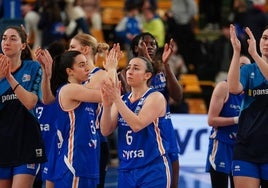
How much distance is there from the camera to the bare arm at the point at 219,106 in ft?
32.6

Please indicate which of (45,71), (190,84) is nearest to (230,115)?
(45,71)

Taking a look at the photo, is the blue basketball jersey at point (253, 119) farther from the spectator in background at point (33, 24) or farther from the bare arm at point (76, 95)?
the spectator in background at point (33, 24)

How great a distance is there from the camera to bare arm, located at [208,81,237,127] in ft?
32.6

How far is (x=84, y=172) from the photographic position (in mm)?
8773

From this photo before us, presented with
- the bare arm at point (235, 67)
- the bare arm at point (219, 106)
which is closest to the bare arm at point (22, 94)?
the bare arm at point (235, 67)

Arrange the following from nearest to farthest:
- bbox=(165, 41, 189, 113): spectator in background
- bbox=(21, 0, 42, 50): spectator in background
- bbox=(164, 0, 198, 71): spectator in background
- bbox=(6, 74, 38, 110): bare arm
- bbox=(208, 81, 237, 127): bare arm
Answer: bbox=(6, 74, 38, 110): bare arm
bbox=(208, 81, 237, 127): bare arm
bbox=(165, 41, 189, 113): spectator in background
bbox=(21, 0, 42, 50): spectator in background
bbox=(164, 0, 198, 71): spectator in background

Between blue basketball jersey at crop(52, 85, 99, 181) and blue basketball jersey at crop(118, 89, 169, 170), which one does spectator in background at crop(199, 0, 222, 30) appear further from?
blue basketball jersey at crop(118, 89, 169, 170)

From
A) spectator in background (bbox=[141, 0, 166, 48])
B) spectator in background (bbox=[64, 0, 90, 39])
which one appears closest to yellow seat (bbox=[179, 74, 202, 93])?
spectator in background (bbox=[141, 0, 166, 48])

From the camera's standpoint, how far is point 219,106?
10.0 m

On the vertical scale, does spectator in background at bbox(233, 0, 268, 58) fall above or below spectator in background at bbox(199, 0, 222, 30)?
below

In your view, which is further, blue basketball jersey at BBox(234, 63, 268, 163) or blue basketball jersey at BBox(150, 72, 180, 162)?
blue basketball jersey at BBox(150, 72, 180, 162)

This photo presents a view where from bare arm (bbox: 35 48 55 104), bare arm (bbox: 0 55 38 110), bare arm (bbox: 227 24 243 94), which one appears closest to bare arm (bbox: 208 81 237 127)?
bare arm (bbox: 227 24 243 94)

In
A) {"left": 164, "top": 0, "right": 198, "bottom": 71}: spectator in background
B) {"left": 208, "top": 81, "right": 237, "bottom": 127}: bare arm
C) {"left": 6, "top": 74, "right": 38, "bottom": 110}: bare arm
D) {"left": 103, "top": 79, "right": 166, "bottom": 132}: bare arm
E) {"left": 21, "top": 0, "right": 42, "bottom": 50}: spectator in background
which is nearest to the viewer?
{"left": 103, "top": 79, "right": 166, "bottom": 132}: bare arm

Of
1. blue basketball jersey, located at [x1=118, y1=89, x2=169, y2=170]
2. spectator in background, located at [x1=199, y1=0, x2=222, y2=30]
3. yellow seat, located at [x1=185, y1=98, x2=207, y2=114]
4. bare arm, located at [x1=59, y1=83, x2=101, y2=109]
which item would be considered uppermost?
spectator in background, located at [x1=199, y1=0, x2=222, y2=30]
